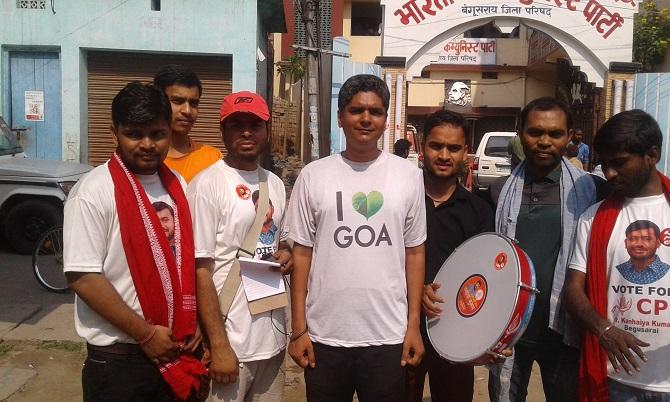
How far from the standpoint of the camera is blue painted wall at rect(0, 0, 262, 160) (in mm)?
11102

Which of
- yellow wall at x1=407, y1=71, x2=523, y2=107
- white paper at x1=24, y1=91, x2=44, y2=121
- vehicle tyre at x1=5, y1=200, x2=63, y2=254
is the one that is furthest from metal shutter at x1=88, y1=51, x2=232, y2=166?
yellow wall at x1=407, y1=71, x2=523, y2=107

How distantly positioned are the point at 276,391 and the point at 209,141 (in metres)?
9.23

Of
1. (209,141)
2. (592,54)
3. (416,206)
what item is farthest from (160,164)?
(592,54)

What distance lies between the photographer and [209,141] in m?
11.7

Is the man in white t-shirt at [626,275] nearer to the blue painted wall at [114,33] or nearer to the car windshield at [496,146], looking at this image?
the blue painted wall at [114,33]

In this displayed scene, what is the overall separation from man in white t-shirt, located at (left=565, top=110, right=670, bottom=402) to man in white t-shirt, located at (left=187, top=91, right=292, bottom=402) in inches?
47.8

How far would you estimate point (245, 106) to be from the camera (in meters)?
2.75

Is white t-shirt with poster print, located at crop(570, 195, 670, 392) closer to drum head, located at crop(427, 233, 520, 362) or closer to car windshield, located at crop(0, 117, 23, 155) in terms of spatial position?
drum head, located at crop(427, 233, 520, 362)

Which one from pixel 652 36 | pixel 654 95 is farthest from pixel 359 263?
pixel 652 36

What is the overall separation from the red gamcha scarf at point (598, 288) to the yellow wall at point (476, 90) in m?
22.4

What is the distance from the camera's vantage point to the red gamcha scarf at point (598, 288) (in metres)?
2.54

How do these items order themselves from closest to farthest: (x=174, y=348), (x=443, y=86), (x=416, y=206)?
(x=174, y=348), (x=416, y=206), (x=443, y=86)

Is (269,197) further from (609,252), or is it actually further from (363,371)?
(609,252)

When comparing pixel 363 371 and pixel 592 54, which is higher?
pixel 592 54
